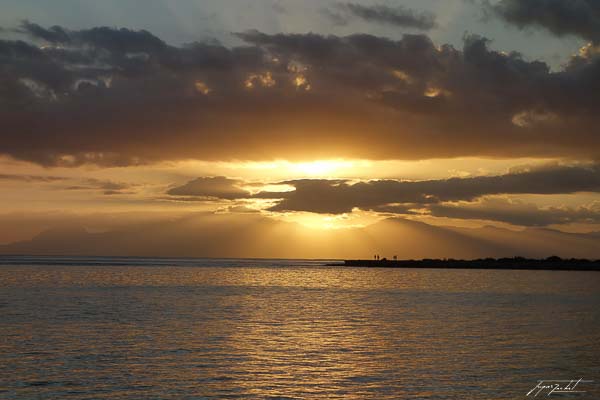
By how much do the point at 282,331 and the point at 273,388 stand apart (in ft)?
66.7

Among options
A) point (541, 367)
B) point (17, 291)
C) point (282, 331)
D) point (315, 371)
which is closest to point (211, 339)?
point (282, 331)

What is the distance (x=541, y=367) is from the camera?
35844 millimetres

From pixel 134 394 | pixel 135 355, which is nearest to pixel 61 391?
pixel 134 394

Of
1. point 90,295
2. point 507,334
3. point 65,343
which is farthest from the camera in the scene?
point 90,295

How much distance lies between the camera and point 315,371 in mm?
34250

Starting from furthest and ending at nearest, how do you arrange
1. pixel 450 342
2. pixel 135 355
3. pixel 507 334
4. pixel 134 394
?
pixel 507 334 → pixel 450 342 → pixel 135 355 → pixel 134 394

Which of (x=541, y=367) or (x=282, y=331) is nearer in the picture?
(x=541, y=367)

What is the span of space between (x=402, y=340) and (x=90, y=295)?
53227 millimetres

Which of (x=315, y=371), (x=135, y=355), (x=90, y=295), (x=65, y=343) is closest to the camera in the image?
(x=315, y=371)

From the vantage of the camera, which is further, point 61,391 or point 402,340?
point 402,340

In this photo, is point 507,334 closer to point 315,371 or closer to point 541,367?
point 541,367

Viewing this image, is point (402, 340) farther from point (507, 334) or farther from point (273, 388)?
point (273, 388)

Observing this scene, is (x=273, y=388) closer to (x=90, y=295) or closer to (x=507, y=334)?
(x=507, y=334)

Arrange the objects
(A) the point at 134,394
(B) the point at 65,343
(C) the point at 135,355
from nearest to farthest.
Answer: (A) the point at 134,394 → (C) the point at 135,355 → (B) the point at 65,343
